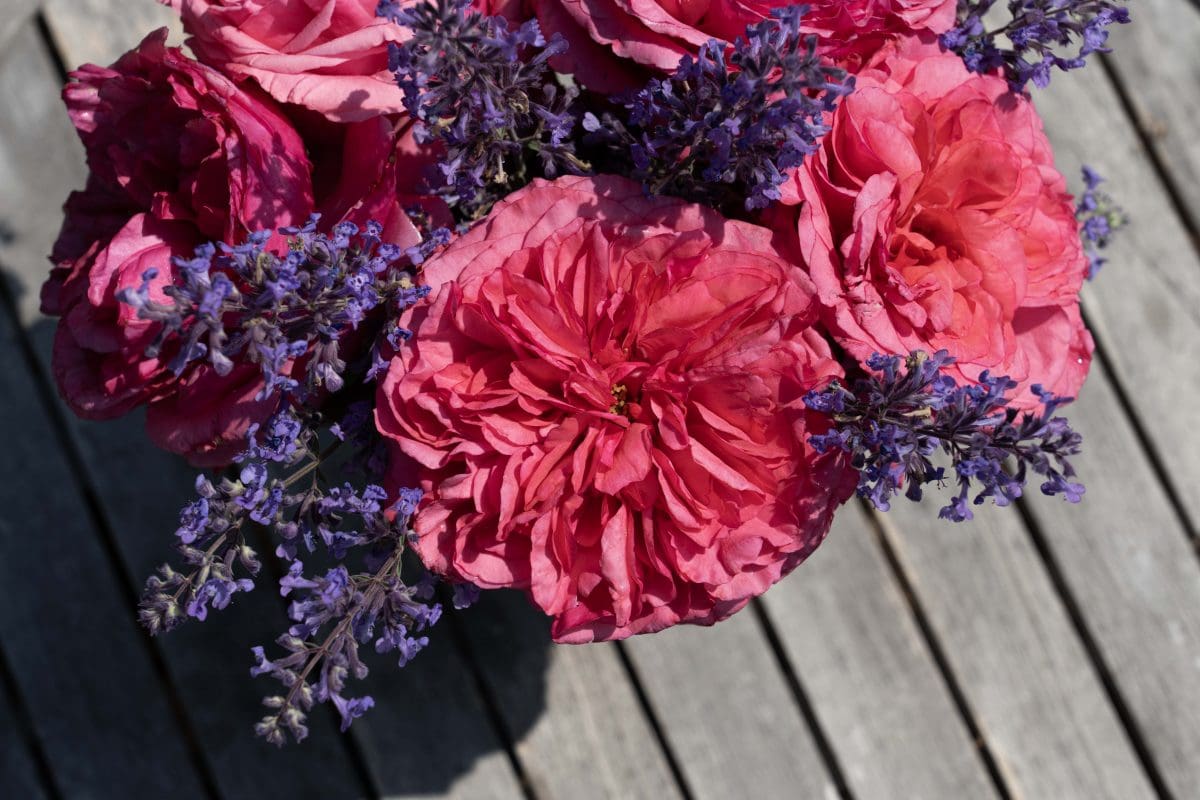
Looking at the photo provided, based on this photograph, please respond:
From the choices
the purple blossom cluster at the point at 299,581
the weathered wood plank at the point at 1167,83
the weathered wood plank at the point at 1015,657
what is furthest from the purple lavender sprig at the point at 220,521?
the weathered wood plank at the point at 1167,83

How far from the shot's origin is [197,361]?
0.47m

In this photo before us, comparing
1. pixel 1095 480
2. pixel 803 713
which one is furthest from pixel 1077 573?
pixel 803 713

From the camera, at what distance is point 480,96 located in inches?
16.8

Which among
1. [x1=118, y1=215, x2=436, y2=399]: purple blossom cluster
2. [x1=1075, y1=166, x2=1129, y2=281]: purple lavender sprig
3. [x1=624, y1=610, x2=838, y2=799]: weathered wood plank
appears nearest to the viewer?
[x1=118, y1=215, x2=436, y2=399]: purple blossom cluster

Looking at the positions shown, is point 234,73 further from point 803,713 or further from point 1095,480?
point 1095,480

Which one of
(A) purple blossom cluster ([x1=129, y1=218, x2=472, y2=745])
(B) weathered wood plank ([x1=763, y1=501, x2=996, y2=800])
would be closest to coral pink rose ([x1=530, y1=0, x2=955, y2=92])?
(A) purple blossom cluster ([x1=129, y1=218, x2=472, y2=745])

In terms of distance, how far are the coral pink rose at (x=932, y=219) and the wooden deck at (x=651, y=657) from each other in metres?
0.45

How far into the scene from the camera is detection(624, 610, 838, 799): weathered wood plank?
88cm

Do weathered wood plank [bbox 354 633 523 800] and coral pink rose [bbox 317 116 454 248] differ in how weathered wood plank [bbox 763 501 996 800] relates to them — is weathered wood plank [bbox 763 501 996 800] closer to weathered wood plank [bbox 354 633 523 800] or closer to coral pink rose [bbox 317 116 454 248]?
weathered wood plank [bbox 354 633 523 800]

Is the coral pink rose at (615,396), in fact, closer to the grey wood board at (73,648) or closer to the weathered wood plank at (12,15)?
the grey wood board at (73,648)

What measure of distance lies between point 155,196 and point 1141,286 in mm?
877

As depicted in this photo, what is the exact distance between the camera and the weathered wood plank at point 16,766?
0.89 meters

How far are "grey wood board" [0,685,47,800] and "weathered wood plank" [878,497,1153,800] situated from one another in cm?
84

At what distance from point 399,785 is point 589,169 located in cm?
64
